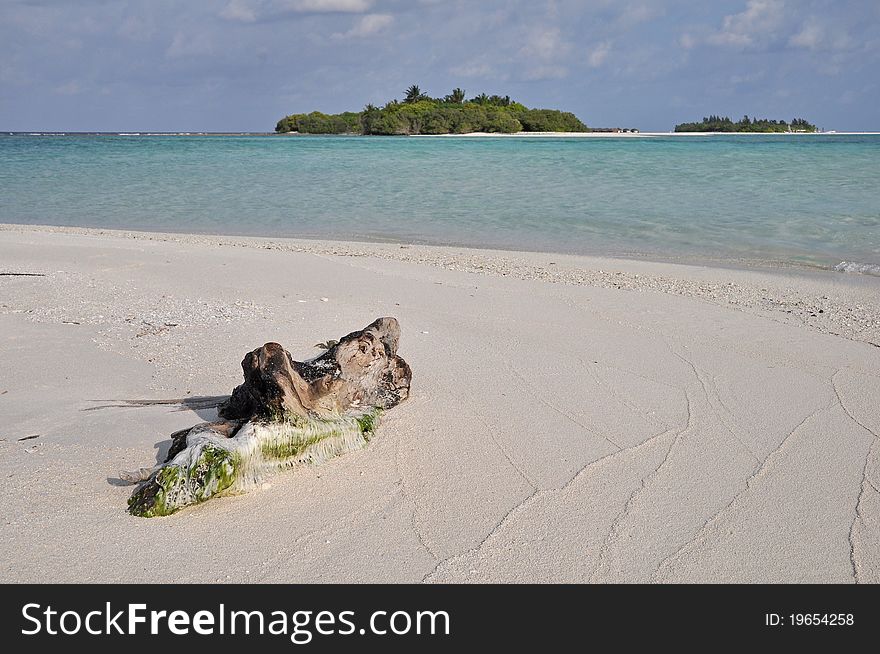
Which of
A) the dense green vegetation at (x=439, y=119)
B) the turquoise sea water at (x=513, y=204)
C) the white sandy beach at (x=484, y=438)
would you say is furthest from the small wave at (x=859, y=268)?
the dense green vegetation at (x=439, y=119)

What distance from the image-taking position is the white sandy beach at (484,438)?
297 cm

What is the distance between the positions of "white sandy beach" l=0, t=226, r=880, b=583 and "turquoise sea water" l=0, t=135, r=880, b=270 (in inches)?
211

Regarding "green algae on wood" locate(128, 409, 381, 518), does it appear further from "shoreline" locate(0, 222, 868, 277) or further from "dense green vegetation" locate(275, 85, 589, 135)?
"dense green vegetation" locate(275, 85, 589, 135)

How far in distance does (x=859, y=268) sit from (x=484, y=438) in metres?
7.97

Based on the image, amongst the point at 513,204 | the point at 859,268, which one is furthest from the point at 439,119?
the point at 859,268

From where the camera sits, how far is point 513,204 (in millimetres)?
17797

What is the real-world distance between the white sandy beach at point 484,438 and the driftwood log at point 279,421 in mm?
99

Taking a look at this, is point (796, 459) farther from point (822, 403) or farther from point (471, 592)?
point (471, 592)

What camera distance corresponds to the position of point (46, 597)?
8.75 ft

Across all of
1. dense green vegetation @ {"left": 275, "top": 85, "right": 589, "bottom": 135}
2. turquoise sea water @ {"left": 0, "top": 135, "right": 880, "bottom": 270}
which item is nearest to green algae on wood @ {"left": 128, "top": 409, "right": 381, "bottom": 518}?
turquoise sea water @ {"left": 0, "top": 135, "right": 880, "bottom": 270}

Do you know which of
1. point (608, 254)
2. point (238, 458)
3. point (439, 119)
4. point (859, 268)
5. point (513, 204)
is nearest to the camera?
point (238, 458)

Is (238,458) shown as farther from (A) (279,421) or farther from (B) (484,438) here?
(B) (484,438)

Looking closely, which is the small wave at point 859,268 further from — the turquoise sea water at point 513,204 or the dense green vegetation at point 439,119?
the dense green vegetation at point 439,119

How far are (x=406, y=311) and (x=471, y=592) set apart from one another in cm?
410
